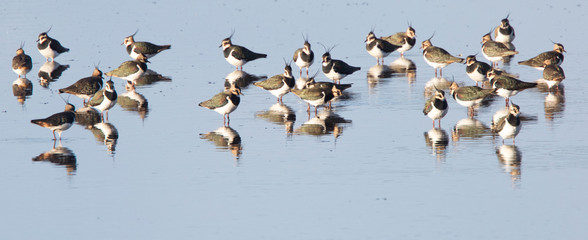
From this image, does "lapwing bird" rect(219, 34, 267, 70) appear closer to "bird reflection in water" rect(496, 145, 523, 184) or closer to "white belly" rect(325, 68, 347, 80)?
"white belly" rect(325, 68, 347, 80)

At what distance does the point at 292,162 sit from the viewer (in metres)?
20.1

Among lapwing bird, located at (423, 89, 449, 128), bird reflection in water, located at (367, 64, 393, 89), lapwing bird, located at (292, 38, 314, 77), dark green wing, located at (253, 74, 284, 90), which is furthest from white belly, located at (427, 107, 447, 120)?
lapwing bird, located at (292, 38, 314, 77)

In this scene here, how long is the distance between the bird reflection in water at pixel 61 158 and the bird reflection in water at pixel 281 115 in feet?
18.3

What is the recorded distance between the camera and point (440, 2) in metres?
53.4

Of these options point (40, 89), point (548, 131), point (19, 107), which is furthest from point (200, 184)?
point (40, 89)

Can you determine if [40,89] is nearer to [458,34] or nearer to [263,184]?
[263,184]

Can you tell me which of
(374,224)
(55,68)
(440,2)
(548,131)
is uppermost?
(440,2)

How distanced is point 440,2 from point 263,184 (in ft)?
122

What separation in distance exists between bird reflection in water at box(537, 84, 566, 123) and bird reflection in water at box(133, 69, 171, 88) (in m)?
12.8

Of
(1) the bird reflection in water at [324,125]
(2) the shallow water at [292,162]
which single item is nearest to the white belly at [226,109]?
(2) the shallow water at [292,162]

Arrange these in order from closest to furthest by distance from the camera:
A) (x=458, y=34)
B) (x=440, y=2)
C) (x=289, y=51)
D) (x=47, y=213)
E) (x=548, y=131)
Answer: (x=47, y=213), (x=548, y=131), (x=289, y=51), (x=458, y=34), (x=440, y=2)

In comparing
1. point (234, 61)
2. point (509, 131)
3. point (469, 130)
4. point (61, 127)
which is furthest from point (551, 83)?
point (61, 127)

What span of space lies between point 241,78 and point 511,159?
14662mm

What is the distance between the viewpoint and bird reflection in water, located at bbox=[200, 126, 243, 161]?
71.0 ft
